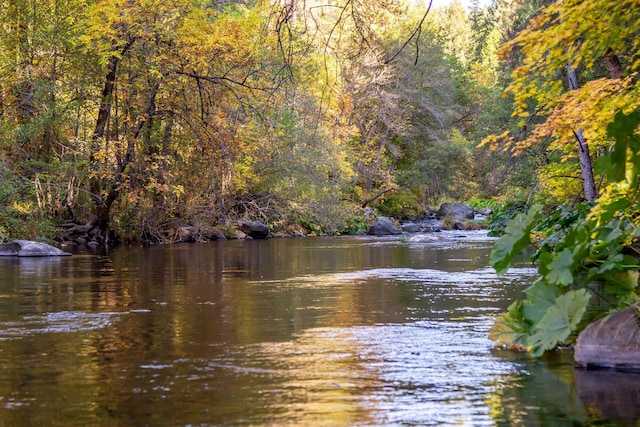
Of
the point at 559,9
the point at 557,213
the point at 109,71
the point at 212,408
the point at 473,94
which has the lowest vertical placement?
the point at 212,408

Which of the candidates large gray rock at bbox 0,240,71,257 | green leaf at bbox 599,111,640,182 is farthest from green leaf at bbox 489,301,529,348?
large gray rock at bbox 0,240,71,257

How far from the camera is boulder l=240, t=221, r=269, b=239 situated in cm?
3369

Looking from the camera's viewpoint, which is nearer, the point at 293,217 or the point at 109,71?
the point at 109,71

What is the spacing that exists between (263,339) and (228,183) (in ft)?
67.2

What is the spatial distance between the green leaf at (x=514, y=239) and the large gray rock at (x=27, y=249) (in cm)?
1684

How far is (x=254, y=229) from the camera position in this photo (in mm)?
33688

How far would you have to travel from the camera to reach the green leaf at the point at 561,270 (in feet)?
24.9

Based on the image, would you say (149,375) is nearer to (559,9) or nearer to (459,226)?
(559,9)

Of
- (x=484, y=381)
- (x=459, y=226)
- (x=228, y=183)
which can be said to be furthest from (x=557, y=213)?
(x=459, y=226)

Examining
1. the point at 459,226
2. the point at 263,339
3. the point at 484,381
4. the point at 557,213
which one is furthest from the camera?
the point at 459,226

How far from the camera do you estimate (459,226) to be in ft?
133

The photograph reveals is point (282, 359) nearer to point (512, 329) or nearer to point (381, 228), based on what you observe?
point (512, 329)

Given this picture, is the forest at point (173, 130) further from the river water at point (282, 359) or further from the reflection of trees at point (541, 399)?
the reflection of trees at point (541, 399)

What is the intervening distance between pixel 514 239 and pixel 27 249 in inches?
684
